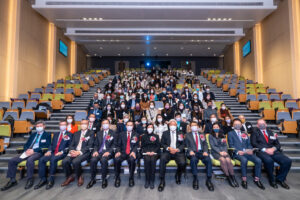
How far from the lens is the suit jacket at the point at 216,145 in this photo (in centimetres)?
364

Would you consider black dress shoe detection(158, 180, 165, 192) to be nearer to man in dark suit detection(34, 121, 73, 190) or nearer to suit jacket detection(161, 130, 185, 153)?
suit jacket detection(161, 130, 185, 153)

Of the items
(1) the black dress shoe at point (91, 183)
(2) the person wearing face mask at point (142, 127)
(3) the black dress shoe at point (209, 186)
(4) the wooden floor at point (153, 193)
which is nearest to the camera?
(4) the wooden floor at point (153, 193)

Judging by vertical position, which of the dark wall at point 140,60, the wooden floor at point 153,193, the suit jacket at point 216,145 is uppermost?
the dark wall at point 140,60

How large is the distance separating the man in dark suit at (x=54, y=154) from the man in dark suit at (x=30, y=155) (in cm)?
15

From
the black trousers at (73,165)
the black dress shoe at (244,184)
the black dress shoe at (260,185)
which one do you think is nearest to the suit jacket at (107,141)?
the black trousers at (73,165)

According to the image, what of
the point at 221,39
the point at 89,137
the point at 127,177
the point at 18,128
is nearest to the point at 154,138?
the point at 127,177

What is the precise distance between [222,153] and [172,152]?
0.94m

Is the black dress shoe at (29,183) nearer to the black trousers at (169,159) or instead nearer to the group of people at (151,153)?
the group of people at (151,153)

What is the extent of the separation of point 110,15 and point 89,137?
6.91 m

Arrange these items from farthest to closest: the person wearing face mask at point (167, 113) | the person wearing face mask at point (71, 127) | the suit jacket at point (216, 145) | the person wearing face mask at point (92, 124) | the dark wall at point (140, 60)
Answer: the dark wall at point (140, 60) → the person wearing face mask at point (167, 113) → the person wearing face mask at point (92, 124) → the person wearing face mask at point (71, 127) → the suit jacket at point (216, 145)

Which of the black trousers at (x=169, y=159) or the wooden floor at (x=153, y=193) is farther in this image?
the black trousers at (x=169, y=159)

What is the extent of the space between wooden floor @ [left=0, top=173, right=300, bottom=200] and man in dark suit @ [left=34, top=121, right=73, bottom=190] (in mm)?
167

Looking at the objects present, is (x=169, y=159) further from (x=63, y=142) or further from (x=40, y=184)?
(x=40, y=184)

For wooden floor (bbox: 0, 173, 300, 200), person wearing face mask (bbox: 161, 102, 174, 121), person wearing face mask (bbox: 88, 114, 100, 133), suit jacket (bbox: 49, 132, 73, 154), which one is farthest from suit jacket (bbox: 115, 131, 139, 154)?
person wearing face mask (bbox: 161, 102, 174, 121)
